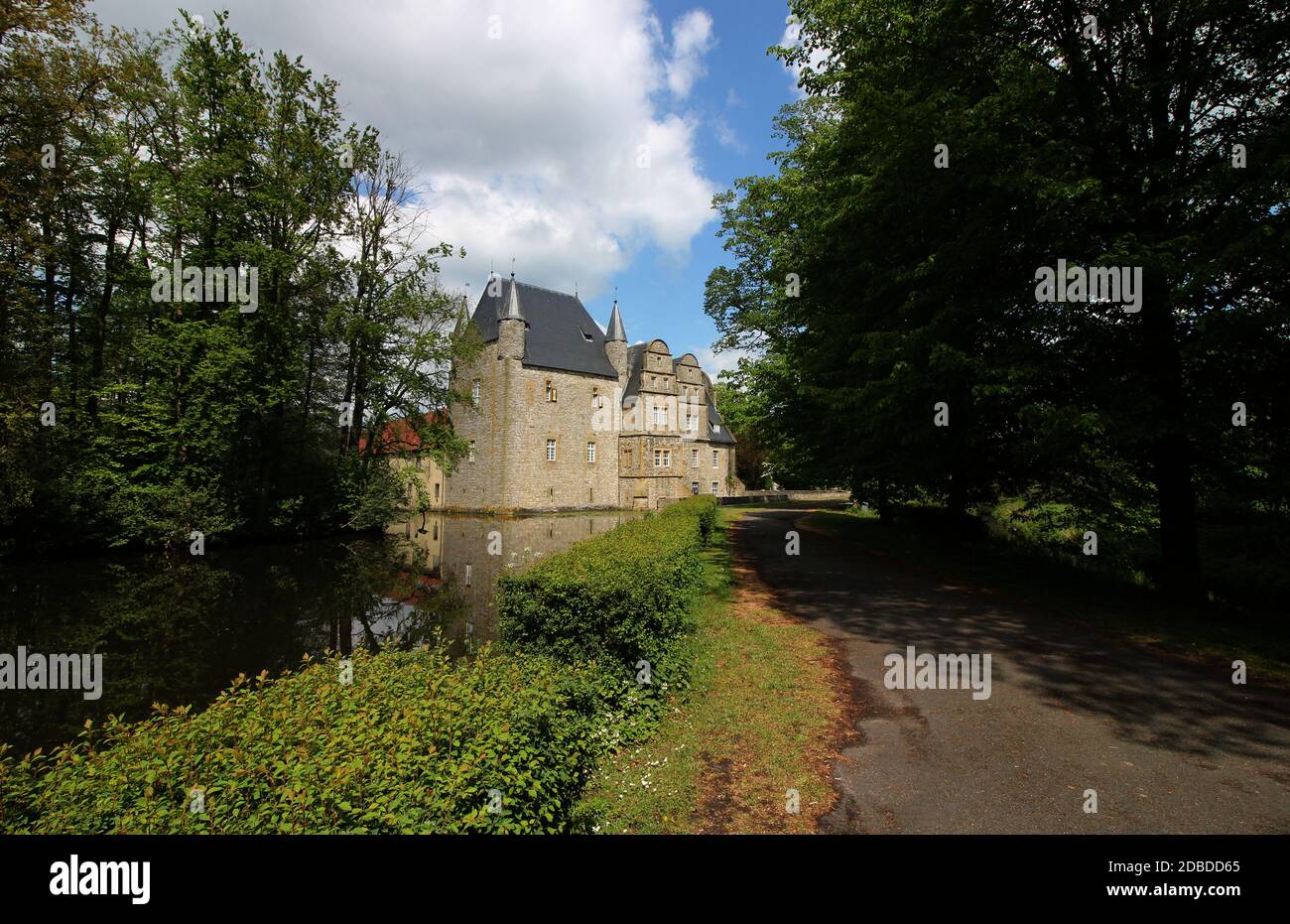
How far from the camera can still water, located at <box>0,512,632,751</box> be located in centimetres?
770

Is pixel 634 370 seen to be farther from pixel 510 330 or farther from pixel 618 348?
pixel 510 330

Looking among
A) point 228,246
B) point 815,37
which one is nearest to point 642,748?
point 815,37

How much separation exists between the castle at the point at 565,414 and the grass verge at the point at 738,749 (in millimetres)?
35144

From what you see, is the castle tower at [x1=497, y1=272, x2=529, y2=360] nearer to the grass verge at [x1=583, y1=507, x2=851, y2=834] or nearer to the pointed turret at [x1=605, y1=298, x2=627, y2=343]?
the pointed turret at [x1=605, y1=298, x2=627, y2=343]

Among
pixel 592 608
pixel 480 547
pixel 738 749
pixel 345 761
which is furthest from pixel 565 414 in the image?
pixel 345 761

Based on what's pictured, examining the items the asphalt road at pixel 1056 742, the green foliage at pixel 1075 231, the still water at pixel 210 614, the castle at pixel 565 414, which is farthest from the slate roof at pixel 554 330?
the asphalt road at pixel 1056 742

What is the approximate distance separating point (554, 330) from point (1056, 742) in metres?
43.3

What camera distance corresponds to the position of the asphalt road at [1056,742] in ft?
13.5

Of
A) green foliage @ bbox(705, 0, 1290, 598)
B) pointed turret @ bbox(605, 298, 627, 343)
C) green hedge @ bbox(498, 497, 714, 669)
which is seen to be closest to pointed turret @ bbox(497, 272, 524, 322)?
pointed turret @ bbox(605, 298, 627, 343)

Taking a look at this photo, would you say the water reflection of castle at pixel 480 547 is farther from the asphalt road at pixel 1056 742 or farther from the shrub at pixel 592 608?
the asphalt road at pixel 1056 742

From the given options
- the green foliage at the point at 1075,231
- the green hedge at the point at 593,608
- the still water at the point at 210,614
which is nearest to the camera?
the green hedge at the point at 593,608

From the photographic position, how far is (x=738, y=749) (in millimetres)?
5227

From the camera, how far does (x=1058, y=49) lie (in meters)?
10.5

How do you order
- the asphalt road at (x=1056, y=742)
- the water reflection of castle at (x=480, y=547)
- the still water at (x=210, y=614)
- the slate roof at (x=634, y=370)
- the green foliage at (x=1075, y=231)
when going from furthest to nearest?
the slate roof at (x=634, y=370) < the water reflection of castle at (x=480, y=547) < the green foliage at (x=1075, y=231) < the still water at (x=210, y=614) < the asphalt road at (x=1056, y=742)
